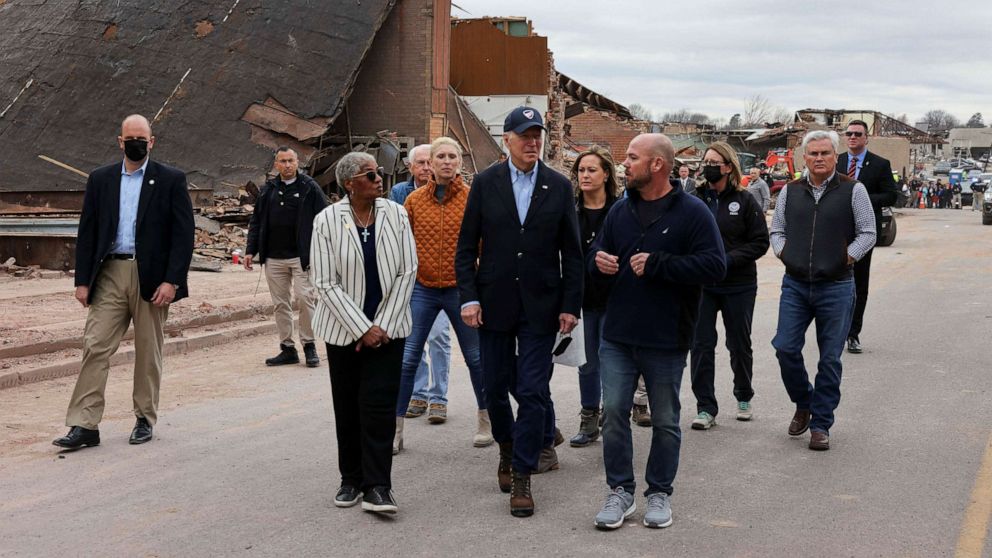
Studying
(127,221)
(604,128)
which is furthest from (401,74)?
(604,128)

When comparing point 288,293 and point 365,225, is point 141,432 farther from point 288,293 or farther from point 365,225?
point 288,293

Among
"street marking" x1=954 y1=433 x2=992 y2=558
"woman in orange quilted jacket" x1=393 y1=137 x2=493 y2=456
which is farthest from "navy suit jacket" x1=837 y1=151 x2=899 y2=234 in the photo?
"woman in orange quilted jacket" x1=393 y1=137 x2=493 y2=456

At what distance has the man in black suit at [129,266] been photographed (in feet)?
22.8

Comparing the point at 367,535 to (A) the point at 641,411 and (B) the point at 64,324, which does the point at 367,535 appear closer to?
(A) the point at 641,411

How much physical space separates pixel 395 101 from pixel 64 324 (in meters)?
16.4

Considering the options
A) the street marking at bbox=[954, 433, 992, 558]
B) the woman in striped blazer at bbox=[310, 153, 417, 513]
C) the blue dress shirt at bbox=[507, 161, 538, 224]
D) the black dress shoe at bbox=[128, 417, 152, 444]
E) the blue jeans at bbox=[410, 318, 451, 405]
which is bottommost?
the black dress shoe at bbox=[128, 417, 152, 444]

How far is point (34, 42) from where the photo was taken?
25.2 meters

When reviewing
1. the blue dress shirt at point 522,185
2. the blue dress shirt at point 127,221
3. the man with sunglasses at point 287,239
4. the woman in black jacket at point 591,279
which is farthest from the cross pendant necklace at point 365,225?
the man with sunglasses at point 287,239

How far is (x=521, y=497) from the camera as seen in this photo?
18.3ft

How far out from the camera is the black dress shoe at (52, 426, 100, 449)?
22.4 feet

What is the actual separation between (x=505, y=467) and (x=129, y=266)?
2.90m

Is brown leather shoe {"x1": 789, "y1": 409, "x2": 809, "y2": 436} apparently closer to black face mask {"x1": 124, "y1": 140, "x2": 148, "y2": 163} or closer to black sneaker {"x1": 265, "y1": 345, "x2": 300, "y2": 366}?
black face mask {"x1": 124, "y1": 140, "x2": 148, "y2": 163}

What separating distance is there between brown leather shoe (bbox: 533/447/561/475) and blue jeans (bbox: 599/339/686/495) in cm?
102

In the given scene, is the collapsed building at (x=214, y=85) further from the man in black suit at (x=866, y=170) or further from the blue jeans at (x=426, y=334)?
the blue jeans at (x=426, y=334)
